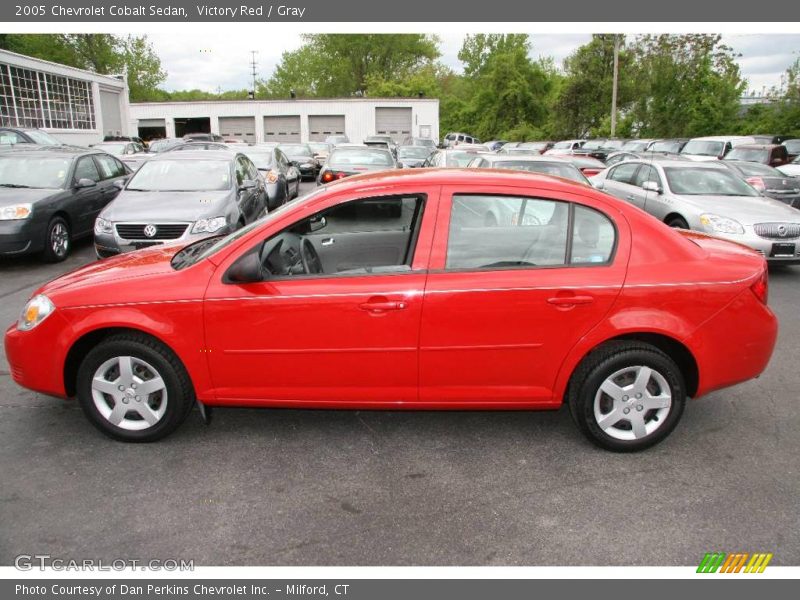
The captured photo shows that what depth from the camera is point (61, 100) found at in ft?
115

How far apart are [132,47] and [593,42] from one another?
49.6 meters

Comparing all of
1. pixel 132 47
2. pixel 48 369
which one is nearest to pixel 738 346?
pixel 48 369

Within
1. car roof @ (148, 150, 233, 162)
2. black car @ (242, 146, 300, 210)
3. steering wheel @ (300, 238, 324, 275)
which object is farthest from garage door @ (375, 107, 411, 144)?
steering wheel @ (300, 238, 324, 275)

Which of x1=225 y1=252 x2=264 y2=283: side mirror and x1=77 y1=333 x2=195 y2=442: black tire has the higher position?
x1=225 y1=252 x2=264 y2=283: side mirror

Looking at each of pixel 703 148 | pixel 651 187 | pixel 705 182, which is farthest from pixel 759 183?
pixel 703 148

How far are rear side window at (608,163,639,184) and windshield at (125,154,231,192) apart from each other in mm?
6871

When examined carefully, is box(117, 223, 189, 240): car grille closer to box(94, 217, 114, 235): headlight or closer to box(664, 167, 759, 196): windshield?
box(94, 217, 114, 235): headlight

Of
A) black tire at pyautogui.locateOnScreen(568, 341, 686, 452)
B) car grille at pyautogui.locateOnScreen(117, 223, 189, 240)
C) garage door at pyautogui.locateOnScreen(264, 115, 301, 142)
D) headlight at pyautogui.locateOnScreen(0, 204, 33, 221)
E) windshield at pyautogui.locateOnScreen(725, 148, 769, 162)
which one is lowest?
black tire at pyautogui.locateOnScreen(568, 341, 686, 452)

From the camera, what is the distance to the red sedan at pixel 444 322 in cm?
357

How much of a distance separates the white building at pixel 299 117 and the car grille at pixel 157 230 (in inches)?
1811

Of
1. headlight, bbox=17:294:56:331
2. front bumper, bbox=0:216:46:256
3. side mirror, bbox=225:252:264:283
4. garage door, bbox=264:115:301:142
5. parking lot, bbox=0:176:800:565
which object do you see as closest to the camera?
parking lot, bbox=0:176:800:565

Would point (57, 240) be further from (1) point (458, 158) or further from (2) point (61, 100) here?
(2) point (61, 100)

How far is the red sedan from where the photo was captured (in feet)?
11.7

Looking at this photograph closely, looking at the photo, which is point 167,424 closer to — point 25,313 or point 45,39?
point 25,313
